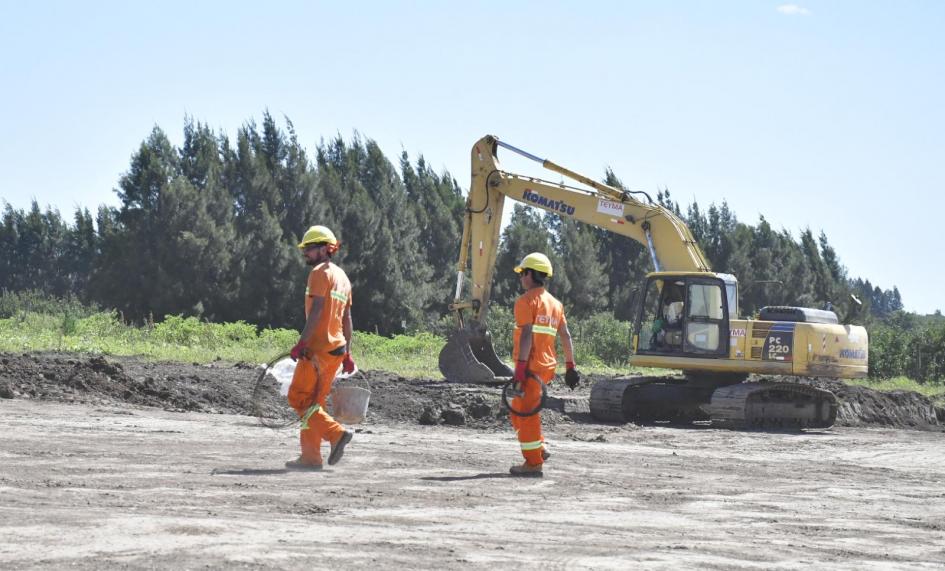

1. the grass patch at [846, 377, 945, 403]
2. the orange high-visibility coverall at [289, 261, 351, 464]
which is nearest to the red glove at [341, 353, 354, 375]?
the orange high-visibility coverall at [289, 261, 351, 464]

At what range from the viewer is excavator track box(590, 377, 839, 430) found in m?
21.1

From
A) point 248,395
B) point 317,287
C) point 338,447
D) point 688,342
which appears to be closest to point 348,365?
point 338,447

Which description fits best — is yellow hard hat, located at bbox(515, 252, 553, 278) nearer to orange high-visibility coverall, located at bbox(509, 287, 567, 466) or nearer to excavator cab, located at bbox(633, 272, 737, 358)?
orange high-visibility coverall, located at bbox(509, 287, 567, 466)

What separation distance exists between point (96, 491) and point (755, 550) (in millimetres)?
4518

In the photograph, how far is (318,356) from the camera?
36.9 feet

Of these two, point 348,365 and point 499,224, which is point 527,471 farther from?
point 499,224

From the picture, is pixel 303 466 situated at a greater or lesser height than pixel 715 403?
lesser

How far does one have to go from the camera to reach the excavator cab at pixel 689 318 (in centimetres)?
2125

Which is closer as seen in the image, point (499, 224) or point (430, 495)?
point (430, 495)

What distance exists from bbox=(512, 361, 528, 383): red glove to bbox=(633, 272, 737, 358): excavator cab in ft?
33.2

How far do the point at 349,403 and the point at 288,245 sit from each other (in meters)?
40.7

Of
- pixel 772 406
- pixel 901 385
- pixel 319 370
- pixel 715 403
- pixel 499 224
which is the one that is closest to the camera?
pixel 319 370

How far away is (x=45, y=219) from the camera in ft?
227

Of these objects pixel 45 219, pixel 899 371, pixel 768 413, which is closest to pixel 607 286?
pixel 899 371
